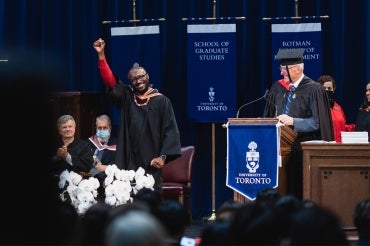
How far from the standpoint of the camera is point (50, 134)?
183 centimetres

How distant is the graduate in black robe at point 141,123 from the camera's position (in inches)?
363

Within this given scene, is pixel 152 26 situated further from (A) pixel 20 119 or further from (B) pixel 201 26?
(A) pixel 20 119

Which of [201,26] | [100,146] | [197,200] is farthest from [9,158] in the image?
[197,200]

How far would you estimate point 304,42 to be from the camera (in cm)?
1102

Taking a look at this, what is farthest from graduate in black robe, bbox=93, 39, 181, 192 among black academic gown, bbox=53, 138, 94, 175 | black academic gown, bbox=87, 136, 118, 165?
black academic gown, bbox=87, 136, 118, 165

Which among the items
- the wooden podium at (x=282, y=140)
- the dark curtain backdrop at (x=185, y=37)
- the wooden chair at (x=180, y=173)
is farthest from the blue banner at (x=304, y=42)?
the wooden podium at (x=282, y=140)

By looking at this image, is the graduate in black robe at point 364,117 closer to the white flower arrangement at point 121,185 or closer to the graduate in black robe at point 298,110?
the graduate in black robe at point 298,110

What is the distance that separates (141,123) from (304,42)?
9.41 feet

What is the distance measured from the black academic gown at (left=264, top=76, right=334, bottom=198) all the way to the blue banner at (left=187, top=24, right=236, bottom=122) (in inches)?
68.6

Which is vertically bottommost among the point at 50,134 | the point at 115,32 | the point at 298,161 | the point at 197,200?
the point at 197,200

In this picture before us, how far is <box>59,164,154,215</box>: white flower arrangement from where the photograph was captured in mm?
7031

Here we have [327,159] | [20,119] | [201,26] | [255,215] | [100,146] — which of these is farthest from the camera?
[201,26]

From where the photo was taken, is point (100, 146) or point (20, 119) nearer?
point (20, 119)

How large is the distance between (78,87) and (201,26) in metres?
2.14
